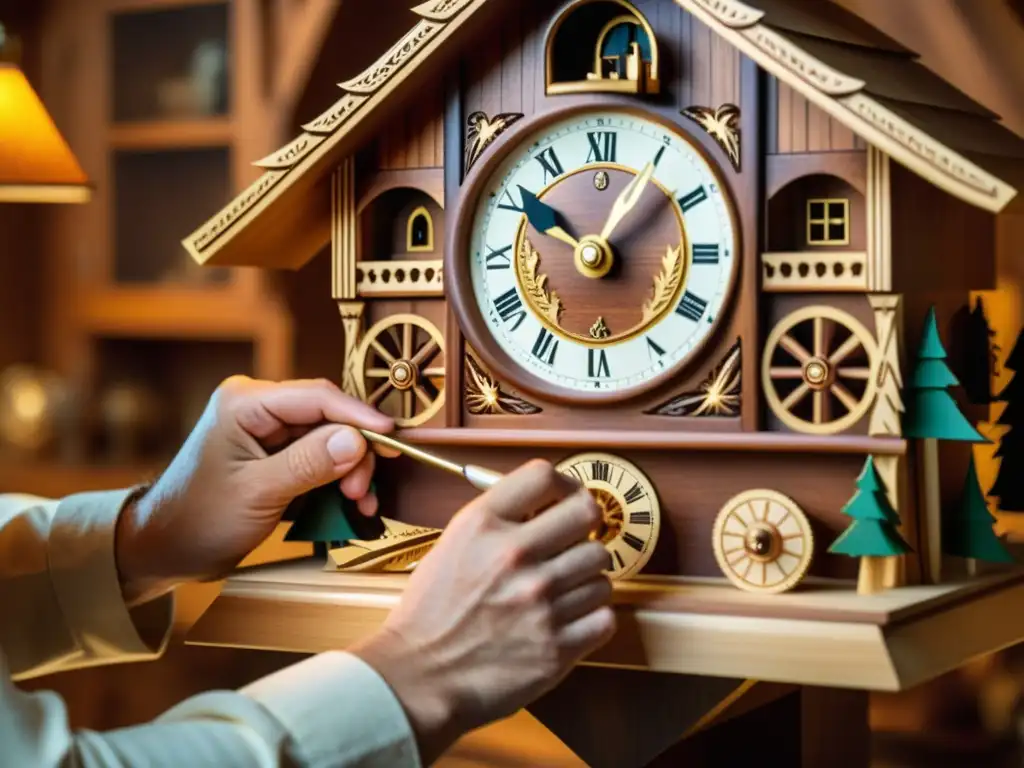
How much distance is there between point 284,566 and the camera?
3.73 ft

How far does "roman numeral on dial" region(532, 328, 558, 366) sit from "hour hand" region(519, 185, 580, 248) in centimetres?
7

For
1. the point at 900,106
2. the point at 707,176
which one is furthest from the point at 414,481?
the point at 900,106

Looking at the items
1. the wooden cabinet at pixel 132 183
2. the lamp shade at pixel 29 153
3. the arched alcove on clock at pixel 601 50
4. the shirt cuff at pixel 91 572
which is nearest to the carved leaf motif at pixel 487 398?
the arched alcove on clock at pixel 601 50

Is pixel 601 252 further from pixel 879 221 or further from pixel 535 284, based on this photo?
pixel 879 221

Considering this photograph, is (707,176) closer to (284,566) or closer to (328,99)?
(284,566)

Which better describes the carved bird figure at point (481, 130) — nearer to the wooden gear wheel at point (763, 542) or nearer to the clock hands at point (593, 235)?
the clock hands at point (593, 235)

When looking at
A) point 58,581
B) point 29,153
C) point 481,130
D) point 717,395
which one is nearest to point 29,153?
point 29,153

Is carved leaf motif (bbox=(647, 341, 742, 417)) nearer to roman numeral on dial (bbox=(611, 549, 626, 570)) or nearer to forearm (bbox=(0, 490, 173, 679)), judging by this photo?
roman numeral on dial (bbox=(611, 549, 626, 570))

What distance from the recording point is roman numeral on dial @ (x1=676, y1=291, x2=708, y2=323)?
1023mm

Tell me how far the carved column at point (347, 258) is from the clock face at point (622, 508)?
0.68 ft

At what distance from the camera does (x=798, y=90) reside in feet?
3.16

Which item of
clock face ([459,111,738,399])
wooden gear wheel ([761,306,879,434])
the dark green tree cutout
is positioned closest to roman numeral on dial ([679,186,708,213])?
clock face ([459,111,738,399])

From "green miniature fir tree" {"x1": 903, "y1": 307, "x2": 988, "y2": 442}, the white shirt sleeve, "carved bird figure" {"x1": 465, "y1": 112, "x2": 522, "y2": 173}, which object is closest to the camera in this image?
the white shirt sleeve

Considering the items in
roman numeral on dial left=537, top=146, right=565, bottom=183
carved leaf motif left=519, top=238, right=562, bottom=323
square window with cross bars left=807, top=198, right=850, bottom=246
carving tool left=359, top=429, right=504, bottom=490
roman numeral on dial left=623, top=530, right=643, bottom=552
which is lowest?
roman numeral on dial left=623, top=530, right=643, bottom=552
